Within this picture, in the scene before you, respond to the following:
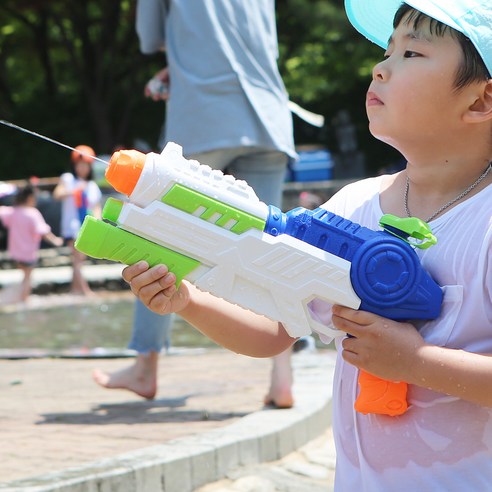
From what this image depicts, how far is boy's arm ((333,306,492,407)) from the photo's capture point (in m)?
2.16

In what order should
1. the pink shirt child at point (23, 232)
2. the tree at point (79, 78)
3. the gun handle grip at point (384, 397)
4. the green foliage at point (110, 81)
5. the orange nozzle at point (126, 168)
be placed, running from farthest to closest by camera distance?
the tree at point (79, 78)
the green foliage at point (110, 81)
the pink shirt child at point (23, 232)
the gun handle grip at point (384, 397)
the orange nozzle at point (126, 168)

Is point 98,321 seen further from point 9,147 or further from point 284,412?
point 9,147

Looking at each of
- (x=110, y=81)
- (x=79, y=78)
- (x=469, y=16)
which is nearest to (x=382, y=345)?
(x=469, y=16)

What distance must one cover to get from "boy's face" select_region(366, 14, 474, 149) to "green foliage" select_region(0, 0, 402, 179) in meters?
25.4

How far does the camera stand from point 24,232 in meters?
13.9

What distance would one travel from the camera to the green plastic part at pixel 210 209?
7.02ft

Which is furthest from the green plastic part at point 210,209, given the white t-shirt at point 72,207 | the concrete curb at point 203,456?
the white t-shirt at point 72,207

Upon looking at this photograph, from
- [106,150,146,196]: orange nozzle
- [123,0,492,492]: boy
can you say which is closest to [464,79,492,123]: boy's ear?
[123,0,492,492]: boy

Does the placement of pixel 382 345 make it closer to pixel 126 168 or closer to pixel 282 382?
pixel 126 168

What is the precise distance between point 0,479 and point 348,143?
26005 millimetres

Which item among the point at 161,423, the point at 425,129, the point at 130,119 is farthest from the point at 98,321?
the point at 130,119

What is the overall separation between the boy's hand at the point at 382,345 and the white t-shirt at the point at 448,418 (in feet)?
0.28

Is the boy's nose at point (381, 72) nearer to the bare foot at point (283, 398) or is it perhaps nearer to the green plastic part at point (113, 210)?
the green plastic part at point (113, 210)

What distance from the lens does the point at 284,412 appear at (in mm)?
4895
